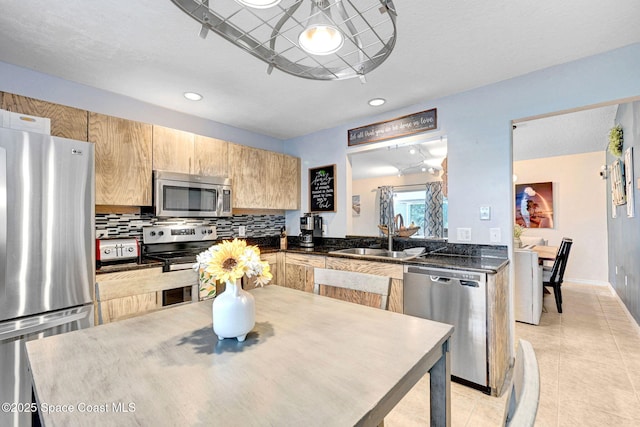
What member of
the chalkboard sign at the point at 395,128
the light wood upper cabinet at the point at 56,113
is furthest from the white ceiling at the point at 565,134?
the light wood upper cabinet at the point at 56,113

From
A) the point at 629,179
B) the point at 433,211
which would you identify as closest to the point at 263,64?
the point at 433,211

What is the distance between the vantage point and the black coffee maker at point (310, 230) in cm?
353

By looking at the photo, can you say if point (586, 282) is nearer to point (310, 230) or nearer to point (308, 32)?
point (310, 230)

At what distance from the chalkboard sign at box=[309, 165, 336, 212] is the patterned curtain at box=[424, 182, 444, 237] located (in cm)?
187

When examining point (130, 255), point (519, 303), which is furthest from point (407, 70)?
point (519, 303)

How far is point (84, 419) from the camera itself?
25.5 inches

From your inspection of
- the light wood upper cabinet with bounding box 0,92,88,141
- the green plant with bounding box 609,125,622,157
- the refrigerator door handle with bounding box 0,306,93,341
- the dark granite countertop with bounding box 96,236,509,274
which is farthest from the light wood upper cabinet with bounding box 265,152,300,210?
the green plant with bounding box 609,125,622,157

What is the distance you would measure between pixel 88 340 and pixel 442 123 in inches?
114

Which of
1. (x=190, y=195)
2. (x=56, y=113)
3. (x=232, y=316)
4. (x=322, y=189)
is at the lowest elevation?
(x=232, y=316)

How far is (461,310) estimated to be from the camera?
80.5 inches

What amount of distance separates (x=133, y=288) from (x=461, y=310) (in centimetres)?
206

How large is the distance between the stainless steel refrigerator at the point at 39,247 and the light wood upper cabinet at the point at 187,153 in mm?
735

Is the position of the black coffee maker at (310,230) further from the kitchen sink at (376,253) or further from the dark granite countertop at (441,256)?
the kitchen sink at (376,253)

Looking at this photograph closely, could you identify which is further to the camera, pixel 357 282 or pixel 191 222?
pixel 191 222
